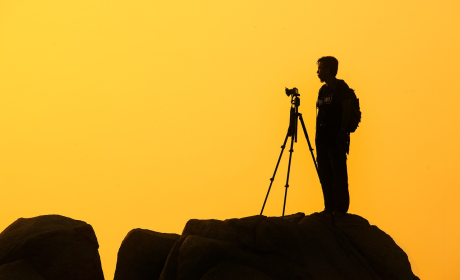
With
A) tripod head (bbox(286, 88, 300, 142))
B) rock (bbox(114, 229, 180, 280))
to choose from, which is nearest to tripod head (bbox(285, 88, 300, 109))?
tripod head (bbox(286, 88, 300, 142))

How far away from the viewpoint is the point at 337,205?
453 inches

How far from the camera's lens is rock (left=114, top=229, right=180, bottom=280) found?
10182mm

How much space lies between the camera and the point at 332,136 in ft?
37.0

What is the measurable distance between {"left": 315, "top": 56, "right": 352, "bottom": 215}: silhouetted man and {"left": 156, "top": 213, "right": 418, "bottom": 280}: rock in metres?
0.72

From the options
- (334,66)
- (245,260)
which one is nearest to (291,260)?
(245,260)

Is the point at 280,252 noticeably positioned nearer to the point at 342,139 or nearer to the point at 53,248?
the point at 342,139

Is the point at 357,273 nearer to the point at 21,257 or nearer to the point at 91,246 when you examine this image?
the point at 91,246

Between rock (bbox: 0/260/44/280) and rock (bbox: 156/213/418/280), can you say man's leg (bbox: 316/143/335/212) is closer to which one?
rock (bbox: 156/213/418/280)

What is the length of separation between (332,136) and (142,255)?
4562 mm

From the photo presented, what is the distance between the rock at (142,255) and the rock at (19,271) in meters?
1.62

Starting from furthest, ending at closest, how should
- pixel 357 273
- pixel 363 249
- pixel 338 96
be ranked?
pixel 338 96
pixel 363 249
pixel 357 273

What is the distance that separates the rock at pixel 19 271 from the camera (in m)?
10.1

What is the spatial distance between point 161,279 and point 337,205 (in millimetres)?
4246

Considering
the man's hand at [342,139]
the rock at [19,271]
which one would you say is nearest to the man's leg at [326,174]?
the man's hand at [342,139]
